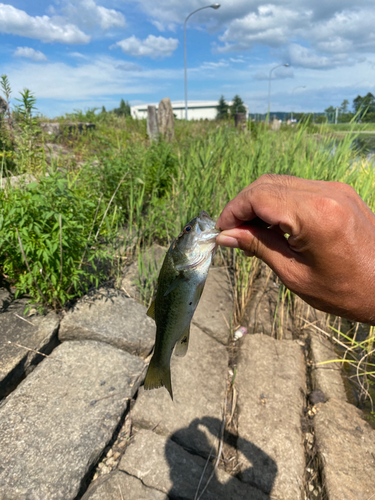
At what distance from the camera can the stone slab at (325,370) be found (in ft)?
9.52

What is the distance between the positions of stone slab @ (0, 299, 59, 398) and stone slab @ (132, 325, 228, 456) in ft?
3.33

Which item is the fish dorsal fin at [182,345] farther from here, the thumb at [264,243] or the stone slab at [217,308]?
the stone slab at [217,308]

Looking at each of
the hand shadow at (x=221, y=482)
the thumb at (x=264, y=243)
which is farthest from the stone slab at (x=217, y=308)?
the thumb at (x=264, y=243)

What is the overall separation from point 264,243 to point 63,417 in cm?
201

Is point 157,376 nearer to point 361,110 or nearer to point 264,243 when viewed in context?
point 264,243

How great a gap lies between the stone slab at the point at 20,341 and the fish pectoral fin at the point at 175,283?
79.0 inches

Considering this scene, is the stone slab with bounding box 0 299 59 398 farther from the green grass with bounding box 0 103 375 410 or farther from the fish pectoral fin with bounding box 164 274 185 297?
the fish pectoral fin with bounding box 164 274 185 297

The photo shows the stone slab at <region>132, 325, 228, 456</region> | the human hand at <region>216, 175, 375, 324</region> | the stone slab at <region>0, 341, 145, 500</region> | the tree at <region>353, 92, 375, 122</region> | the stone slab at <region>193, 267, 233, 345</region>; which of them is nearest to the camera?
the human hand at <region>216, 175, 375, 324</region>

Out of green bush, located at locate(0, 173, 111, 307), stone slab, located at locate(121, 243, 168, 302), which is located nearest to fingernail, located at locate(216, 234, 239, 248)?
green bush, located at locate(0, 173, 111, 307)

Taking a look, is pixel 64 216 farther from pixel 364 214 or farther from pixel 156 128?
pixel 156 128

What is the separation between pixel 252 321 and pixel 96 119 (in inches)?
479

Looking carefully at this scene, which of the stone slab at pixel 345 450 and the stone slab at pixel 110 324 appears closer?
the stone slab at pixel 345 450

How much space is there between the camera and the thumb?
1406 millimetres

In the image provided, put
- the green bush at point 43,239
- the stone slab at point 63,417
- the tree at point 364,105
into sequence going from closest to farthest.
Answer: the stone slab at point 63,417 < the green bush at point 43,239 < the tree at point 364,105
